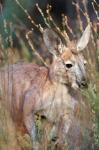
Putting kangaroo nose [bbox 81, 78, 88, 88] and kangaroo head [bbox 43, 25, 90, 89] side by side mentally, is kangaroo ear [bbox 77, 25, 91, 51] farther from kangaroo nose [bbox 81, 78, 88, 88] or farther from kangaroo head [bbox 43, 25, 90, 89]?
kangaroo nose [bbox 81, 78, 88, 88]

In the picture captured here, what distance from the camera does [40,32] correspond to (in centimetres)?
1313

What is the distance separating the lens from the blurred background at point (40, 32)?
7.39 metres

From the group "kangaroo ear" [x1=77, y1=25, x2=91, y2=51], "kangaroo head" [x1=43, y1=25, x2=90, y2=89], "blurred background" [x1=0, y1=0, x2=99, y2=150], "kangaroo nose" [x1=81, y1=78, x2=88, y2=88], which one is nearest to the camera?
"blurred background" [x1=0, y1=0, x2=99, y2=150]

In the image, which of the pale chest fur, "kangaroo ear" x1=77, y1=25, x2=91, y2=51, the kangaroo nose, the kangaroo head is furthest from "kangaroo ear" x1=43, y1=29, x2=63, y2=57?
the kangaroo nose

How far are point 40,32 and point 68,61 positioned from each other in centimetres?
459

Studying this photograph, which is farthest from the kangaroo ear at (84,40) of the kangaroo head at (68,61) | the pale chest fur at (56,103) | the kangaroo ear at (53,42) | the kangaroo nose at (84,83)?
the kangaroo nose at (84,83)

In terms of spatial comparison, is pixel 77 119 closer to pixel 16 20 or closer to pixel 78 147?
pixel 78 147

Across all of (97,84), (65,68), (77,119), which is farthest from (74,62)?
(97,84)

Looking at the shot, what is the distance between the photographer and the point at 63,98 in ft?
28.2

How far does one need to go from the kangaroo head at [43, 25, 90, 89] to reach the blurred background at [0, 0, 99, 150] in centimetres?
9

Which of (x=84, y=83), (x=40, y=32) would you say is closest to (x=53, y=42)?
(x=84, y=83)

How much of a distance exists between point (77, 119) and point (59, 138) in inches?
11.9

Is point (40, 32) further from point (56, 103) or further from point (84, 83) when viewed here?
point (84, 83)

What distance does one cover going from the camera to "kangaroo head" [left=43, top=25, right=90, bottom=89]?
8.38m
